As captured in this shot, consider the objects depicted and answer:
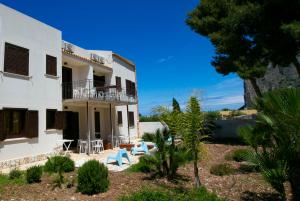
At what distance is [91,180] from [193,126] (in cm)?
312

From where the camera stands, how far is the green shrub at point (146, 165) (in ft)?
27.4

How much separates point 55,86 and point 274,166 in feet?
39.5

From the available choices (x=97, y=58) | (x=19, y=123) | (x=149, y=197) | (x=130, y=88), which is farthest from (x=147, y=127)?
(x=149, y=197)

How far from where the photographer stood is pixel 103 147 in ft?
52.9

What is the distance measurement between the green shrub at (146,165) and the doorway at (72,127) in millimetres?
8511

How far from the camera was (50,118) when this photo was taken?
13.9 metres

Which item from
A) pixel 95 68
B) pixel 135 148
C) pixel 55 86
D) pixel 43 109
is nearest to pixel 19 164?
pixel 43 109

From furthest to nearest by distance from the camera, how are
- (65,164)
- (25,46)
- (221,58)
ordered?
(221,58)
(25,46)
(65,164)

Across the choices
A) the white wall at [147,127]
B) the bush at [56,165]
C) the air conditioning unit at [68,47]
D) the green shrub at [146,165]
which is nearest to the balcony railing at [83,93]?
the air conditioning unit at [68,47]

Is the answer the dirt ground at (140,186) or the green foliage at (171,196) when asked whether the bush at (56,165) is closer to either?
the dirt ground at (140,186)

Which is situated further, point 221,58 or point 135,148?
point 221,58

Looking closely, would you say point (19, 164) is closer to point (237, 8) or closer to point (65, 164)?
point (65, 164)

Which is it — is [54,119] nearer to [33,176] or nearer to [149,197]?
[33,176]

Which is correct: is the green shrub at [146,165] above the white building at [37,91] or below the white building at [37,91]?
below
